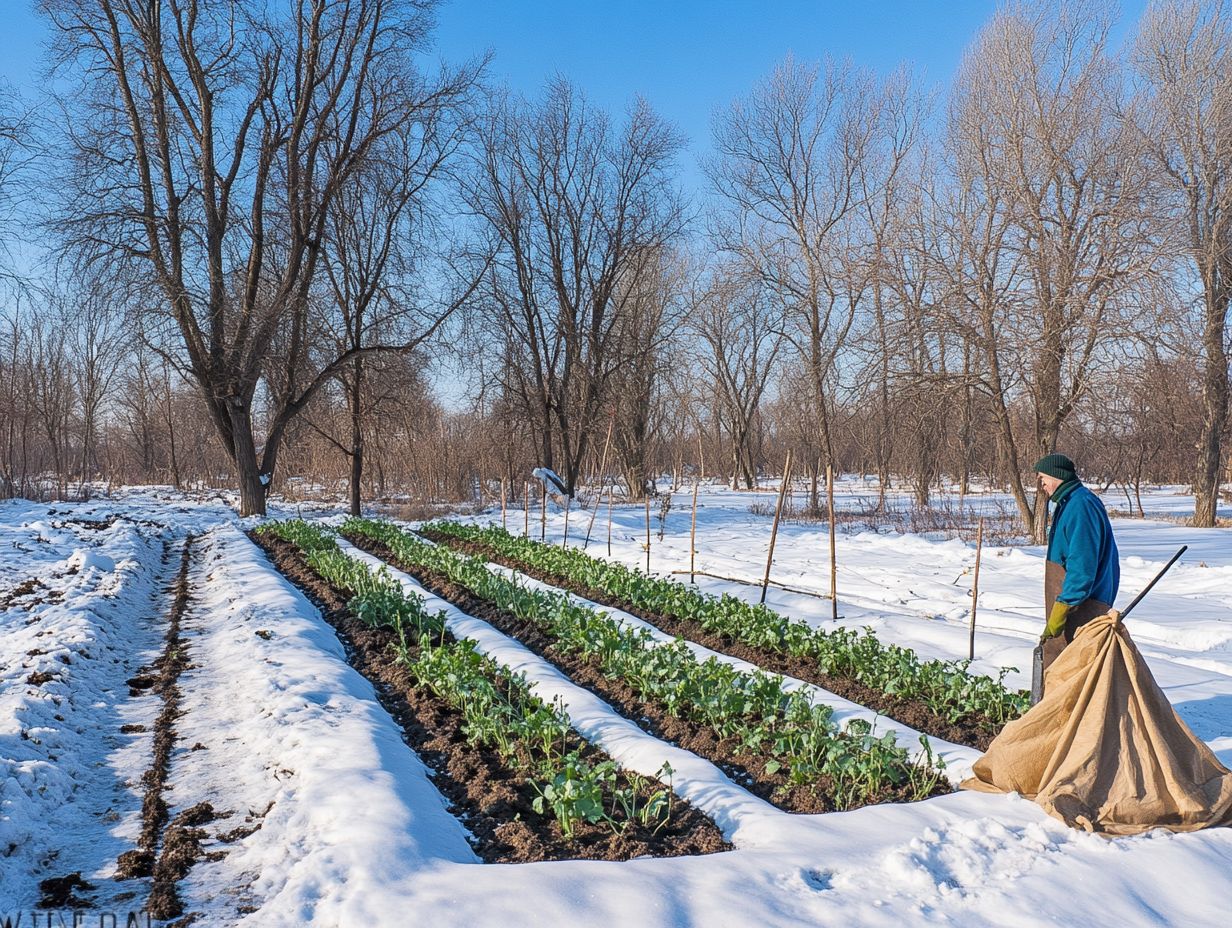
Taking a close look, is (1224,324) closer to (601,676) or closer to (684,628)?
(684,628)

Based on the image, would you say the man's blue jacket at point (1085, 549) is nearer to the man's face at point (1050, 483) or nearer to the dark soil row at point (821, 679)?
the man's face at point (1050, 483)

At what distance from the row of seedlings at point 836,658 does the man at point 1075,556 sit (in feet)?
2.60

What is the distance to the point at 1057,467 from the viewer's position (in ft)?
16.5

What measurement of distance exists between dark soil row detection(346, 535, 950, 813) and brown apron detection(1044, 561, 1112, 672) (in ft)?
3.76

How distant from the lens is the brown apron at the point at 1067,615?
4867 mm

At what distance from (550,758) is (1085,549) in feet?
11.3

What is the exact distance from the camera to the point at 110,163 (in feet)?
61.1

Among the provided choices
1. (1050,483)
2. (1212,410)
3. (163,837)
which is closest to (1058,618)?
(1050,483)

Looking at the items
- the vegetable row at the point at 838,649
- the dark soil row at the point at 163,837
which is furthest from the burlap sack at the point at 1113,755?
the dark soil row at the point at 163,837

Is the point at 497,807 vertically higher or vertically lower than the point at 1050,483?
lower

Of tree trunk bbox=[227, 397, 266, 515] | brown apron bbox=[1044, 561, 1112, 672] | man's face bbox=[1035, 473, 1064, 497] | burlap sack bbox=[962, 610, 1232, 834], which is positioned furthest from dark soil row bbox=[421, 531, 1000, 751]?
tree trunk bbox=[227, 397, 266, 515]

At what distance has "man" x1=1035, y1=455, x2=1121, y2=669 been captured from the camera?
4.79m

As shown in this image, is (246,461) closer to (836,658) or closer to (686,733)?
(836,658)

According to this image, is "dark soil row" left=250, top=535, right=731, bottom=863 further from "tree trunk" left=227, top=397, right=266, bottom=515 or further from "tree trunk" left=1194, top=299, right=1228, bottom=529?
"tree trunk" left=1194, top=299, right=1228, bottom=529
